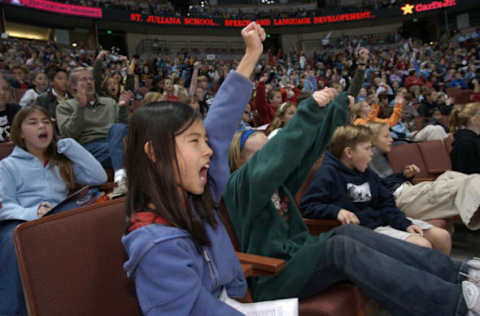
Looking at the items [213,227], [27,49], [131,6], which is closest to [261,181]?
[213,227]

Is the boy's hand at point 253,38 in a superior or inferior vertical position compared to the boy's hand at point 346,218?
superior

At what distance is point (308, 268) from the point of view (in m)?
1.34

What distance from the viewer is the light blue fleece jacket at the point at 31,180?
1.78m

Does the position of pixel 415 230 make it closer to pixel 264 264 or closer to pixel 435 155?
pixel 264 264

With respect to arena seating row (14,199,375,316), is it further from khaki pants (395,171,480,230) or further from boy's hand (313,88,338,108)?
khaki pants (395,171,480,230)

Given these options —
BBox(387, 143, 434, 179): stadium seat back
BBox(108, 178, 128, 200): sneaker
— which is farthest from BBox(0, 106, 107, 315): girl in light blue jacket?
BBox(387, 143, 434, 179): stadium seat back

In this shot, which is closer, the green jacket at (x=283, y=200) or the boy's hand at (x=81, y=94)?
the green jacket at (x=283, y=200)

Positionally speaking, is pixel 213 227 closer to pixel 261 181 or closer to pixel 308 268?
pixel 261 181

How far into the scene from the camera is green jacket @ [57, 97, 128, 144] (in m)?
2.90

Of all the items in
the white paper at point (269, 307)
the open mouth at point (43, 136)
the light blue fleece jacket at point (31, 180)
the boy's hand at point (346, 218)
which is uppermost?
the open mouth at point (43, 136)

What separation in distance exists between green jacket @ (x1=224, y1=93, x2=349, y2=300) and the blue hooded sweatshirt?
1.39 ft

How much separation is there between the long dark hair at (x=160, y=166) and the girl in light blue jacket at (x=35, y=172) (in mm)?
952

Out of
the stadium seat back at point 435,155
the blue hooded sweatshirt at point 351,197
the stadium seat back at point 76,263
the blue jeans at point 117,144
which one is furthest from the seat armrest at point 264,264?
the stadium seat back at point 435,155

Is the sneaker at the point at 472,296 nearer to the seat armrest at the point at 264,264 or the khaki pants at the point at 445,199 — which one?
the seat armrest at the point at 264,264
